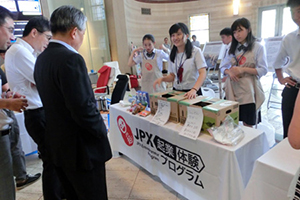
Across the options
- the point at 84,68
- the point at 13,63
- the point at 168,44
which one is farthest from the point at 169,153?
the point at 168,44

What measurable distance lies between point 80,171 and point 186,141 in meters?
0.71

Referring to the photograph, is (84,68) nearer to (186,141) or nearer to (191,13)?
(186,141)

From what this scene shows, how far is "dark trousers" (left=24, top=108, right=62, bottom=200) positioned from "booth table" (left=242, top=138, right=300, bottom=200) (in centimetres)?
132

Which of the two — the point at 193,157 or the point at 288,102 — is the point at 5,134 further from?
the point at 288,102

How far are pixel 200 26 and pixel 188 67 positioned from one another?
8900mm

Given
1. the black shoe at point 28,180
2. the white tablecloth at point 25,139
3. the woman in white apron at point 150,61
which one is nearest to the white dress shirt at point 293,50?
the woman in white apron at point 150,61

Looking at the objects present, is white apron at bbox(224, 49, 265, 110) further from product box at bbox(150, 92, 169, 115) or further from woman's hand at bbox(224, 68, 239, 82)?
product box at bbox(150, 92, 169, 115)

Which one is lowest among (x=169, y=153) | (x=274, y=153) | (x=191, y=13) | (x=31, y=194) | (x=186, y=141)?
(x=31, y=194)

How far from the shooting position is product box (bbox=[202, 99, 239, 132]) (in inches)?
46.4

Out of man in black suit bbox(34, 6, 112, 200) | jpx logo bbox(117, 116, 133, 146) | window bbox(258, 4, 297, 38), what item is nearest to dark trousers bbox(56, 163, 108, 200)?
man in black suit bbox(34, 6, 112, 200)

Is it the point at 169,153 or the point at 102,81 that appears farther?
the point at 102,81

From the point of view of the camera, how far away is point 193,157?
133cm

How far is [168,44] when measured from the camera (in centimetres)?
936

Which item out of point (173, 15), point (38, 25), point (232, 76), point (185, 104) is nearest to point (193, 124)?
point (185, 104)
